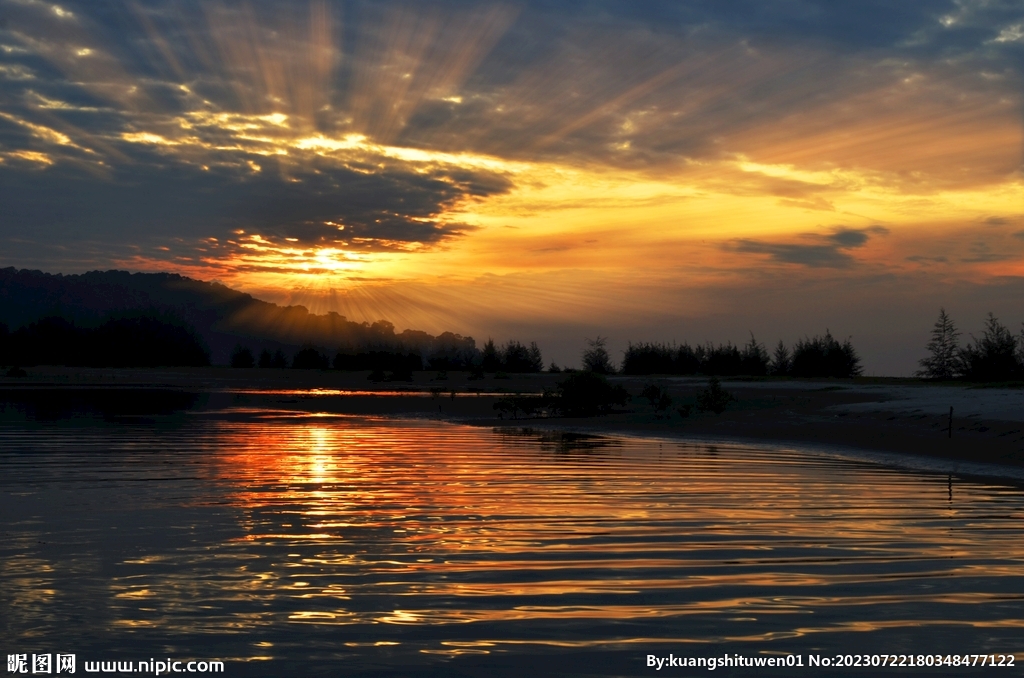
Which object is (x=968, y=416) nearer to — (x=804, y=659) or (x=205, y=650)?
(x=804, y=659)

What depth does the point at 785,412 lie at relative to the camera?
3291 cm

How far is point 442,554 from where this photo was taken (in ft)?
31.6

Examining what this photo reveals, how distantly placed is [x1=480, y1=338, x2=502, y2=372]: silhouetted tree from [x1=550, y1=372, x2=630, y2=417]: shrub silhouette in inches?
1751

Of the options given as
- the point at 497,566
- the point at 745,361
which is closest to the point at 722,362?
the point at 745,361

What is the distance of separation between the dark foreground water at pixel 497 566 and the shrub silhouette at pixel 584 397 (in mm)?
18829

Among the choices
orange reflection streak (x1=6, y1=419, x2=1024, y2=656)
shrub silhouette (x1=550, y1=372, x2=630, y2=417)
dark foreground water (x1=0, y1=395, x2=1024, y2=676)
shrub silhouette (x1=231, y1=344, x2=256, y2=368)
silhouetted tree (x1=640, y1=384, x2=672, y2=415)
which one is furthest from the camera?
shrub silhouette (x1=231, y1=344, x2=256, y2=368)

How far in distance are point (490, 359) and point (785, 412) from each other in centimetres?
5251

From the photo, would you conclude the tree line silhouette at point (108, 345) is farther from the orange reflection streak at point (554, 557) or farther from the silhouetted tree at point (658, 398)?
the orange reflection streak at point (554, 557)

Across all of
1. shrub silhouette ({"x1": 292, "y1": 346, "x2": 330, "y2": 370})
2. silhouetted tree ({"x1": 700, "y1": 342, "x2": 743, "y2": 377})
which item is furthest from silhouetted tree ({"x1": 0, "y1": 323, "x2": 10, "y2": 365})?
silhouetted tree ({"x1": 700, "y1": 342, "x2": 743, "y2": 377})

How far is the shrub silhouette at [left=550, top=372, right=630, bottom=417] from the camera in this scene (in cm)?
3650

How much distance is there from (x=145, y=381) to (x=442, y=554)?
223 ft

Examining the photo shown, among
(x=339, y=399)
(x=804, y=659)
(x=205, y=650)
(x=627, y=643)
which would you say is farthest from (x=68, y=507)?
(x=339, y=399)

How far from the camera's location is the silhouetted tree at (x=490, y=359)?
272 ft

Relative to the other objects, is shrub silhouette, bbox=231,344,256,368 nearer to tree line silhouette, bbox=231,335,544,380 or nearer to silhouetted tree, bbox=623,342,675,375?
tree line silhouette, bbox=231,335,544,380
